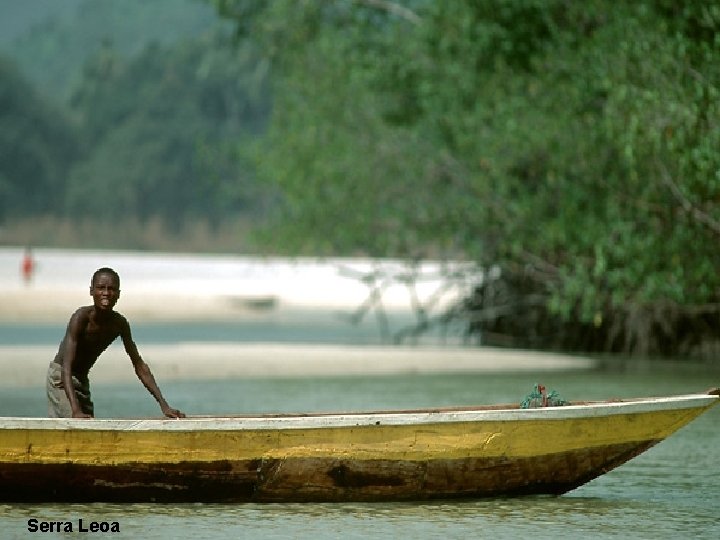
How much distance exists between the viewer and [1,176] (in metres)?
87.1

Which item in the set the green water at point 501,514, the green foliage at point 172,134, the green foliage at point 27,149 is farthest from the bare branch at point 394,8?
the green foliage at point 27,149

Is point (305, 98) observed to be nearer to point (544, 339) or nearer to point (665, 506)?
point (544, 339)

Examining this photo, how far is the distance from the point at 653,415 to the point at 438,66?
13994mm

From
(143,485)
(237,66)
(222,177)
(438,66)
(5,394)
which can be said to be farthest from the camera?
(237,66)

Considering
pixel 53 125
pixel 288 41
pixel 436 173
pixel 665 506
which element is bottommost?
pixel 665 506

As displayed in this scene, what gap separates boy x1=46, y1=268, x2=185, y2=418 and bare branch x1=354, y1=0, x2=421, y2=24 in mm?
16703

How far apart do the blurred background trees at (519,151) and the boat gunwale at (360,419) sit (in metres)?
6.12

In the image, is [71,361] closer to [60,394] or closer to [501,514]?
[60,394]

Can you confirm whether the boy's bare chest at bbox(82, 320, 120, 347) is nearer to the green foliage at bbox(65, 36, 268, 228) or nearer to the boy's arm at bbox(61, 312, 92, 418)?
the boy's arm at bbox(61, 312, 92, 418)

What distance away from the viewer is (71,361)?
10133 mm

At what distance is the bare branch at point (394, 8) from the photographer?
2670 cm

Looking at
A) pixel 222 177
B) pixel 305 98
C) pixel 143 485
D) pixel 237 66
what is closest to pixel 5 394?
pixel 143 485

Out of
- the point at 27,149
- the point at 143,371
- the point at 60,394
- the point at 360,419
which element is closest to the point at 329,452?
the point at 360,419

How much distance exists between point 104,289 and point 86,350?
17.1 inches
